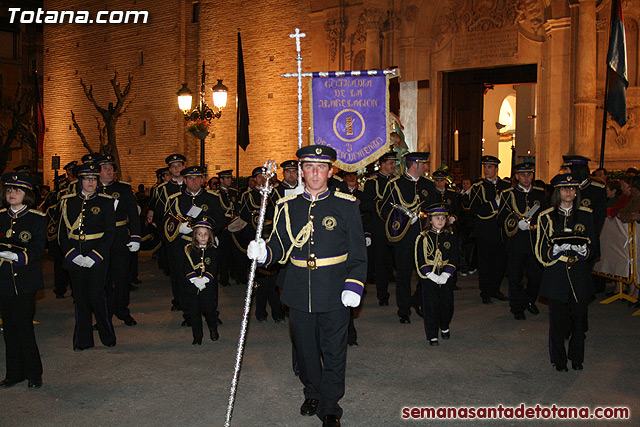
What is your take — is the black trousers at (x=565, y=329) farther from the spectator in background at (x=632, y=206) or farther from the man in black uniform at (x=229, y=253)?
the man in black uniform at (x=229, y=253)

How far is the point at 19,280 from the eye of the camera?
6332mm

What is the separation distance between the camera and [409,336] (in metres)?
8.46

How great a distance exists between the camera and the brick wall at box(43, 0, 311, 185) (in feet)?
85.6

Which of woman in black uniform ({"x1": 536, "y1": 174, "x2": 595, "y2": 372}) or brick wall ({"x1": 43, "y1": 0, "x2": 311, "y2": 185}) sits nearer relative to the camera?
woman in black uniform ({"x1": 536, "y1": 174, "x2": 595, "y2": 372})

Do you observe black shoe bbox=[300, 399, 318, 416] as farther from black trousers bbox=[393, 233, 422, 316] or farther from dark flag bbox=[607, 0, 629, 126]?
dark flag bbox=[607, 0, 629, 126]

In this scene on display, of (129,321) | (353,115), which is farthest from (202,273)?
(353,115)

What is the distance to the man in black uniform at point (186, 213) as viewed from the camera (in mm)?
8727

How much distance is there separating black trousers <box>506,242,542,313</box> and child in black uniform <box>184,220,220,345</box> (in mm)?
4131

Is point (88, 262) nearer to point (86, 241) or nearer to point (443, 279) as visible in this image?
point (86, 241)

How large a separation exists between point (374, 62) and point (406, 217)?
12.3m

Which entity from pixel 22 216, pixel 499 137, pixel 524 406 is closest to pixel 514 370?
pixel 524 406

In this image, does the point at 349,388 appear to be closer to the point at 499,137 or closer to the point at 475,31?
the point at 475,31

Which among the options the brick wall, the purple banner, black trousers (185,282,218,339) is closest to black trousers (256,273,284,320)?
black trousers (185,282,218,339)

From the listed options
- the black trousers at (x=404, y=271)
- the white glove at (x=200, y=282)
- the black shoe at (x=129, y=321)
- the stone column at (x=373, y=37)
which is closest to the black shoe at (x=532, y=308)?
the black trousers at (x=404, y=271)
